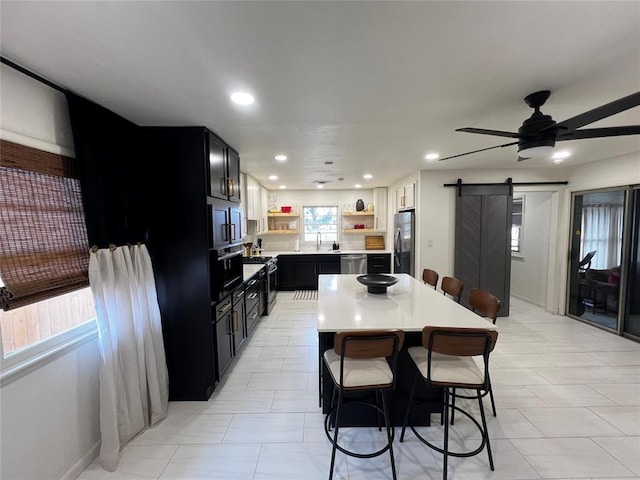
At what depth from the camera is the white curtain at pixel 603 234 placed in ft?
12.5

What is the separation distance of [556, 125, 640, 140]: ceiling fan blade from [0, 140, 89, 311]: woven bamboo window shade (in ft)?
10.8

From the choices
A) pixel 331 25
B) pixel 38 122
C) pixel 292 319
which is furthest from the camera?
pixel 292 319

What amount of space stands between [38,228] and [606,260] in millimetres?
6280

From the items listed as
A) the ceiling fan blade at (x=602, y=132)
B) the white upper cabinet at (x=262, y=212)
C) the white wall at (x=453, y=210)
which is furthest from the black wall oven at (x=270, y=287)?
the ceiling fan blade at (x=602, y=132)

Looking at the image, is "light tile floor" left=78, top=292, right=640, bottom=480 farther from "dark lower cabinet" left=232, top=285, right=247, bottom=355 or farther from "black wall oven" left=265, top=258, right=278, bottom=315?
"black wall oven" left=265, top=258, right=278, bottom=315

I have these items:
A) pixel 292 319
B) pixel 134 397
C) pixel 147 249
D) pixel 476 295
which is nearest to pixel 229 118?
pixel 147 249

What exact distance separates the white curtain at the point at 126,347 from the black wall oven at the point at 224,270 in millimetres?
476

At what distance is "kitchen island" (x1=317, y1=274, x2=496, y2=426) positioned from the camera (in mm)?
1864

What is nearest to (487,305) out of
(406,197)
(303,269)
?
(406,197)

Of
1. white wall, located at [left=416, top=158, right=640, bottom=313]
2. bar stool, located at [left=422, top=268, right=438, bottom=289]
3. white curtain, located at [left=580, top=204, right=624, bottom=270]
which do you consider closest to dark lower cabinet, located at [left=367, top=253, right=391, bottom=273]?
white wall, located at [left=416, top=158, right=640, bottom=313]

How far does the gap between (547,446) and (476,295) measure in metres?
1.09

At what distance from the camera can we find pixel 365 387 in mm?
1638

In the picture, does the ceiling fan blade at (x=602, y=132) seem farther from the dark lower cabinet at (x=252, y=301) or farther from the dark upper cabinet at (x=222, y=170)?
the dark lower cabinet at (x=252, y=301)

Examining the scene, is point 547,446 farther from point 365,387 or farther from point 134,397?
point 134,397
